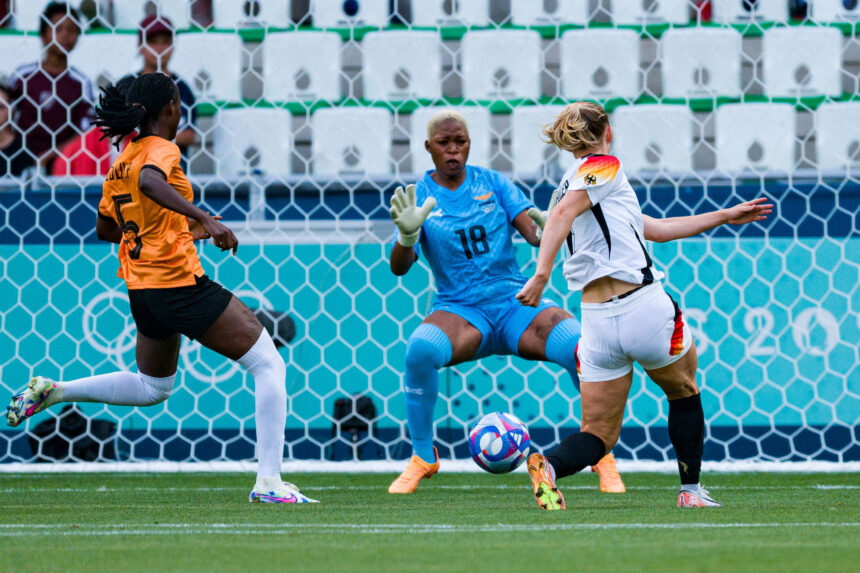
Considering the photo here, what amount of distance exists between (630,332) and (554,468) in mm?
483

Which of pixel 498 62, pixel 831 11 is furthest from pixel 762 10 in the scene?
pixel 498 62

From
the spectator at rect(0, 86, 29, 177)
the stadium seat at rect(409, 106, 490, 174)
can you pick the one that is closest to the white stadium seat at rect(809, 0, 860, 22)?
the stadium seat at rect(409, 106, 490, 174)

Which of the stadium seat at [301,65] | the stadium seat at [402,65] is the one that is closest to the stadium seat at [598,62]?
the stadium seat at [402,65]

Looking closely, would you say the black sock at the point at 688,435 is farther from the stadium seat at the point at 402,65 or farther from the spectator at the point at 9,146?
the stadium seat at the point at 402,65

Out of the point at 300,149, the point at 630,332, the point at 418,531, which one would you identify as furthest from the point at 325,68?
the point at 418,531

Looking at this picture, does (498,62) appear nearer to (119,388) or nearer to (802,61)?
(802,61)

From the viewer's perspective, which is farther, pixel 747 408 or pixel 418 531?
pixel 747 408

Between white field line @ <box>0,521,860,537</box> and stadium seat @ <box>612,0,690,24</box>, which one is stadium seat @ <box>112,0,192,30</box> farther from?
white field line @ <box>0,521,860,537</box>

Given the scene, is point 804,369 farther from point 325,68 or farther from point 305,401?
point 325,68

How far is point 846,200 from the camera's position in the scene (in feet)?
21.2

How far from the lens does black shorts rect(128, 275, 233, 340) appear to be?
4301 mm

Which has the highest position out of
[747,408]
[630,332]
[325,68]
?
[325,68]

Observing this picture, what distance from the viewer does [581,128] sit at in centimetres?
386

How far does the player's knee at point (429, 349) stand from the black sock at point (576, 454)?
122 centimetres
